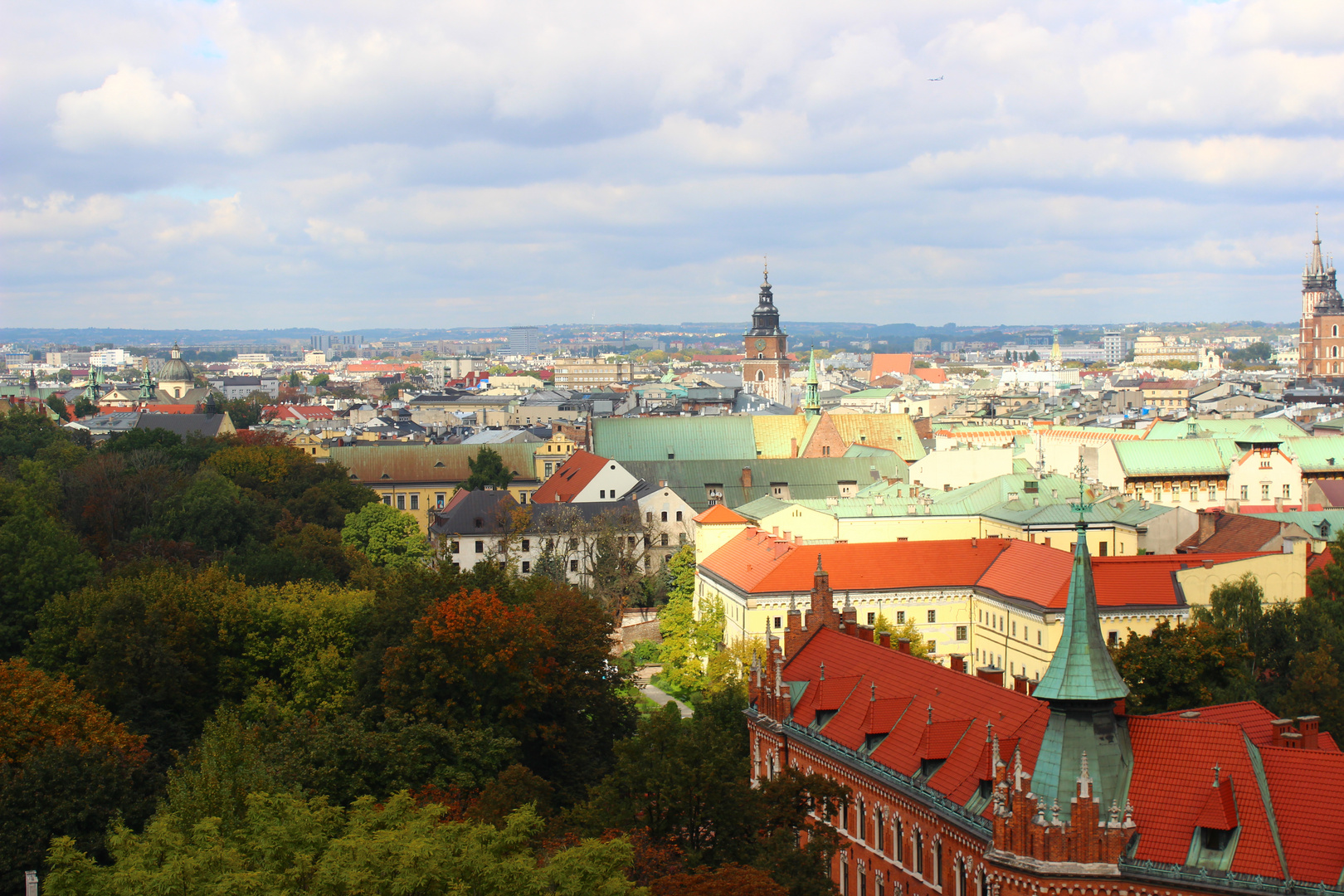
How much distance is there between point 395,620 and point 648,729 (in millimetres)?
24002

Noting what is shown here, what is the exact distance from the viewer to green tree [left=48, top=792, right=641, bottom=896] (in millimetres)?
35219

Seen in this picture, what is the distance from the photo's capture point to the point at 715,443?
508 ft

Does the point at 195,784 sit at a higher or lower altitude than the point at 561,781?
higher

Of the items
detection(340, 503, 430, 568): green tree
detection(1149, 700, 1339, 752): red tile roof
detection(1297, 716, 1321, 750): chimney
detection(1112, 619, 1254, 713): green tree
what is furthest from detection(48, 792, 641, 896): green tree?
detection(340, 503, 430, 568): green tree

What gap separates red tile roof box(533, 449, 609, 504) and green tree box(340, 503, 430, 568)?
42.2 ft

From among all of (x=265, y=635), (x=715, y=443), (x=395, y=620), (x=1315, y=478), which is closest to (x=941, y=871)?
(x=395, y=620)

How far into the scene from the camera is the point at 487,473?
505 feet

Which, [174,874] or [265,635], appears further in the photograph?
[265,635]

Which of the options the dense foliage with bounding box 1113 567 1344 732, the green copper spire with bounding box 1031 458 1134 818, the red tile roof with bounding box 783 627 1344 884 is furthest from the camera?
the dense foliage with bounding box 1113 567 1344 732

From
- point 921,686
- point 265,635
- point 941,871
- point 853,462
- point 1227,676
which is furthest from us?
point 853,462

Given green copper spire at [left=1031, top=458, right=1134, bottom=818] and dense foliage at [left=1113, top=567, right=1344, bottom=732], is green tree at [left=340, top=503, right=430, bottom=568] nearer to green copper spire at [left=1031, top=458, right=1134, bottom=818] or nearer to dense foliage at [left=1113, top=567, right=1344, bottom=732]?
dense foliage at [left=1113, top=567, right=1344, bottom=732]

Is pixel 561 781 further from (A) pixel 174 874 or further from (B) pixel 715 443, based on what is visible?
(B) pixel 715 443

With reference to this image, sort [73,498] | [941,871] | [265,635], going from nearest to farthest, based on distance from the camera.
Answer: [941,871]
[265,635]
[73,498]

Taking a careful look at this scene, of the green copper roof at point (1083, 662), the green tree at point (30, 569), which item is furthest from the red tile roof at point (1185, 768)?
the green tree at point (30, 569)
